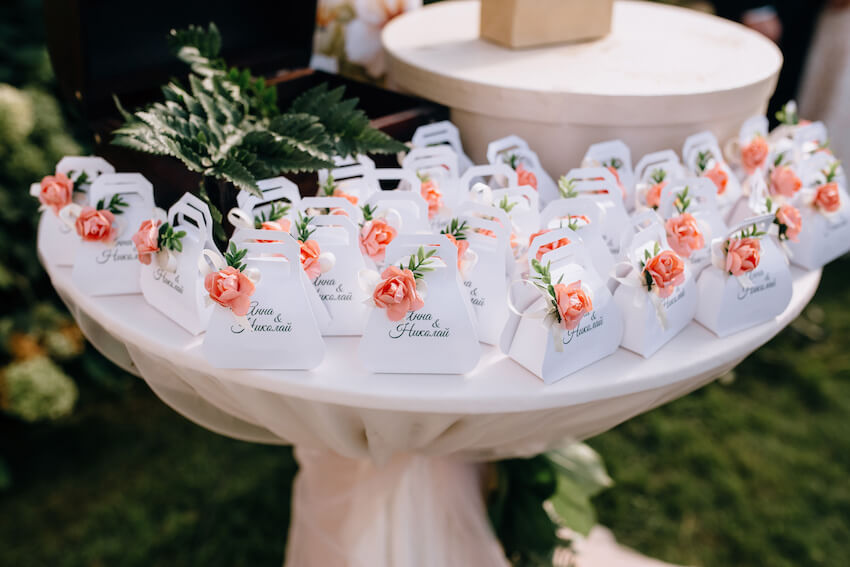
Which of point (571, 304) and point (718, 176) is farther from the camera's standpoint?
point (718, 176)

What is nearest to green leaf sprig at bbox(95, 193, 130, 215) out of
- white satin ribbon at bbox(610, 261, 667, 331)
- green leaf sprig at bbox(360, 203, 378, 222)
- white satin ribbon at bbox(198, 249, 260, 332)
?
white satin ribbon at bbox(198, 249, 260, 332)

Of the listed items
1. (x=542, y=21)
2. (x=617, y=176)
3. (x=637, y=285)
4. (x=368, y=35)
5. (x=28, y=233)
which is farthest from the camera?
(x=28, y=233)

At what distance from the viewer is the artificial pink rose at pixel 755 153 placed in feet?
3.85

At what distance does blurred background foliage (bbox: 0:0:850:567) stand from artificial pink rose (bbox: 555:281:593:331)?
1.31 m

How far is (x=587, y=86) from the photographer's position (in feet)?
3.92

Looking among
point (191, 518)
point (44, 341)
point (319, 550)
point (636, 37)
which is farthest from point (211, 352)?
point (44, 341)

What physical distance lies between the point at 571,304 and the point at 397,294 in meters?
0.20

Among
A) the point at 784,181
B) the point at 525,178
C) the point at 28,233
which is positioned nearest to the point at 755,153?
the point at 784,181

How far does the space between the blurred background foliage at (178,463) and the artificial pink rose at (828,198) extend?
110 cm

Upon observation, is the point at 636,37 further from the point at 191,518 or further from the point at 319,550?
the point at 191,518

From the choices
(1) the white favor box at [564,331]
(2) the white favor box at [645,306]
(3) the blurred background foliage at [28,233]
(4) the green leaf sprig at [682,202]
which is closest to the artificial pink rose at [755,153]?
(4) the green leaf sprig at [682,202]

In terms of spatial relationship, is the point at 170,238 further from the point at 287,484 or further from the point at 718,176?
the point at 287,484

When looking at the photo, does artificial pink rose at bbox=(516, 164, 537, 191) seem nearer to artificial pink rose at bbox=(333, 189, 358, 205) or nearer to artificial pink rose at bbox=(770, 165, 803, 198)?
artificial pink rose at bbox=(333, 189, 358, 205)

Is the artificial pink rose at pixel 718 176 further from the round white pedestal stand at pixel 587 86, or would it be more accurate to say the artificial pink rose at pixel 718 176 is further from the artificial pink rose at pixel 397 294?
the artificial pink rose at pixel 397 294
